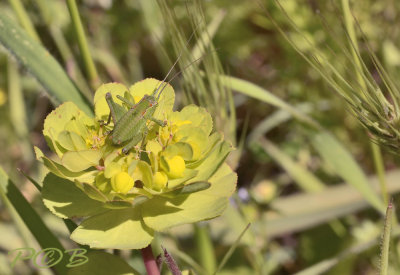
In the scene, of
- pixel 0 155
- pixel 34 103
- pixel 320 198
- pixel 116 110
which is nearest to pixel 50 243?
pixel 116 110

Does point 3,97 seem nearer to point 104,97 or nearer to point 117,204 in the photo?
point 104,97

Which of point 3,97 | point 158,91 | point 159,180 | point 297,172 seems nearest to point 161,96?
point 158,91

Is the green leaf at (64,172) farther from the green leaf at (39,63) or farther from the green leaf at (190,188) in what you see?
the green leaf at (39,63)

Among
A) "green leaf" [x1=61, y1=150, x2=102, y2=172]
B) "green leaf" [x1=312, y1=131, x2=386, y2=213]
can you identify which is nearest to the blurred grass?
"green leaf" [x1=312, y1=131, x2=386, y2=213]

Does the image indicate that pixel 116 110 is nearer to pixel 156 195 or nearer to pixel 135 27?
pixel 156 195

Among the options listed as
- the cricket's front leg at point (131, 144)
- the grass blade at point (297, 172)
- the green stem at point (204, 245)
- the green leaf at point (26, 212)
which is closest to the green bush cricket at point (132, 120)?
the cricket's front leg at point (131, 144)

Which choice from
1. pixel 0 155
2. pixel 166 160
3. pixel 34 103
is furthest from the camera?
pixel 34 103

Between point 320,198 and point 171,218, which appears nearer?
→ point 171,218
